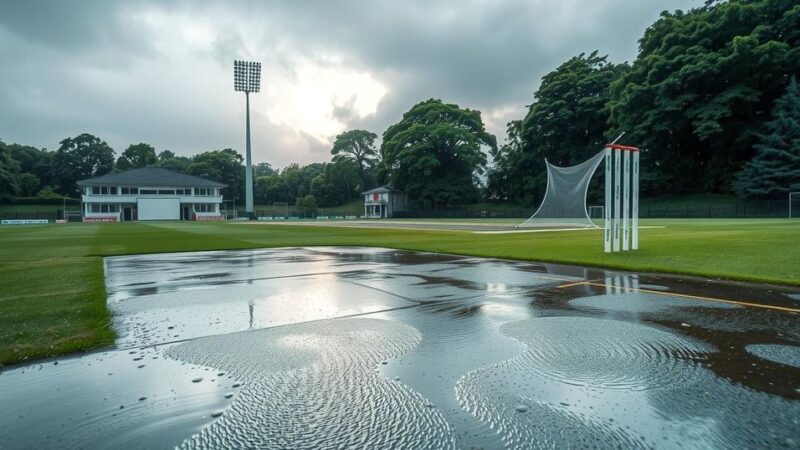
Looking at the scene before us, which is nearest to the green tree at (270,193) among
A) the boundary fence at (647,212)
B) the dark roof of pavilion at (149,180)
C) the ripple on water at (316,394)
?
the boundary fence at (647,212)

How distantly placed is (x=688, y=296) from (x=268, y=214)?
287ft

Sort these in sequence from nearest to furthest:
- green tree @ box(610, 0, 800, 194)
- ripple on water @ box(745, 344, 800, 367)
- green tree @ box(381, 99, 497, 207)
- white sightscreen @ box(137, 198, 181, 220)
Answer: ripple on water @ box(745, 344, 800, 367) → green tree @ box(610, 0, 800, 194) → green tree @ box(381, 99, 497, 207) → white sightscreen @ box(137, 198, 181, 220)

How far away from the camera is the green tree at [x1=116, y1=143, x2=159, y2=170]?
10144 cm

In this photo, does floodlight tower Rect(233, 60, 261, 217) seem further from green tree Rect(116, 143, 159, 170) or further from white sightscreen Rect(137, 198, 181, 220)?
green tree Rect(116, 143, 159, 170)

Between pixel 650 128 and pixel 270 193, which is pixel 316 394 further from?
pixel 270 193

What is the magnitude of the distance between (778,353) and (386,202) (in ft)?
256

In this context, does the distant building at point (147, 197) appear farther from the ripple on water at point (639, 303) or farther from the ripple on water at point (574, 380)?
the ripple on water at point (574, 380)

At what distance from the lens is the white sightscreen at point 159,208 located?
72.3 meters

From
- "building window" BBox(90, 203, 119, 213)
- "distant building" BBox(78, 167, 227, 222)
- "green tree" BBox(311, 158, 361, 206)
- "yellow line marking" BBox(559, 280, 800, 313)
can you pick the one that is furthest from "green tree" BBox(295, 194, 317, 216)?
"yellow line marking" BBox(559, 280, 800, 313)

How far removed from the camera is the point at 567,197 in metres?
24.5

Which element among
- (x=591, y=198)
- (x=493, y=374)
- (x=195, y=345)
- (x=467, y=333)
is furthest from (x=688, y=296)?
(x=591, y=198)

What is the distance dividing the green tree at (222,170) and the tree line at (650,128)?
0.80ft

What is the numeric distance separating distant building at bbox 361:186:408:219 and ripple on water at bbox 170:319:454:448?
7444 cm

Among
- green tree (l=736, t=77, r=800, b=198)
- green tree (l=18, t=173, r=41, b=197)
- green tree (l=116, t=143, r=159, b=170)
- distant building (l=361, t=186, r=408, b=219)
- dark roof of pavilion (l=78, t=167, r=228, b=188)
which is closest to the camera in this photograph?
green tree (l=736, t=77, r=800, b=198)
